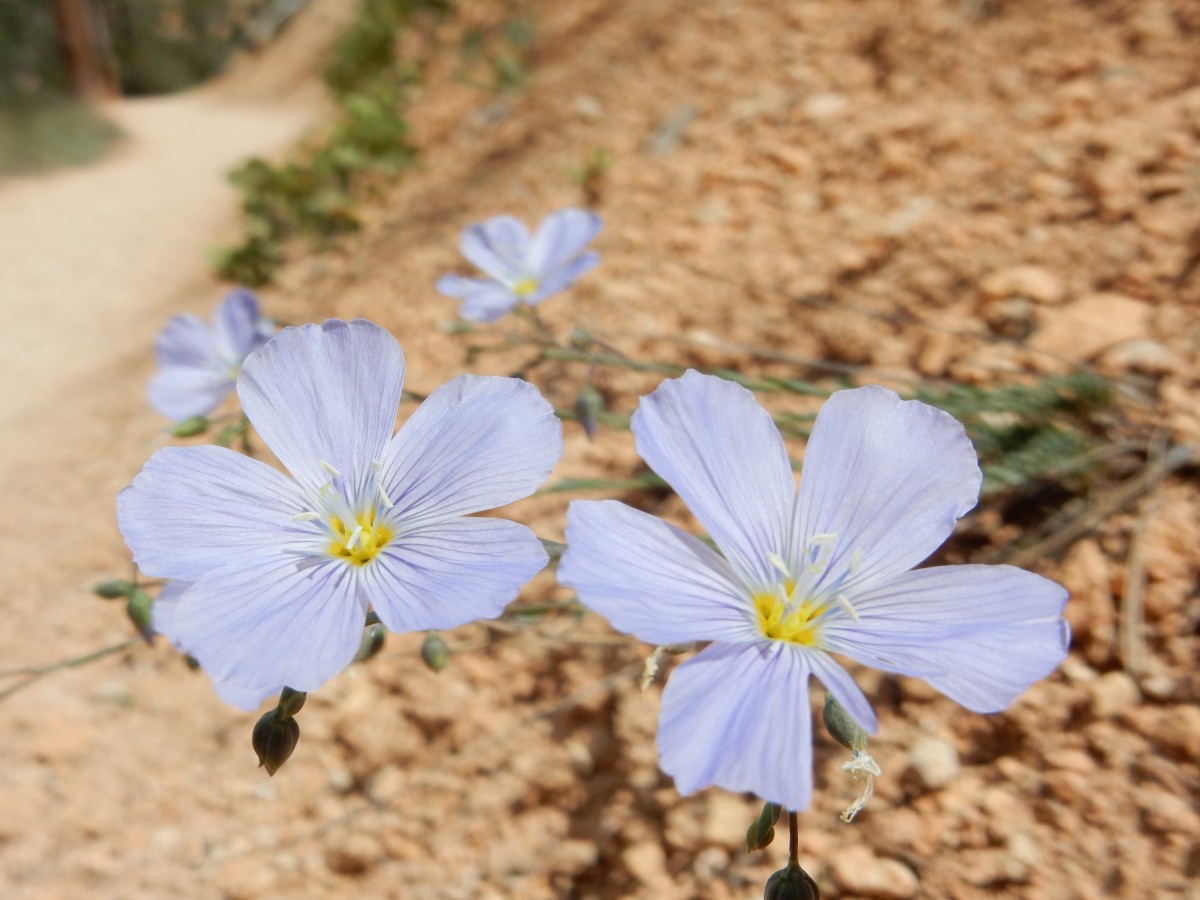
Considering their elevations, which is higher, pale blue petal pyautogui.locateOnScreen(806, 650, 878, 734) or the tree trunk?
pale blue petal pyautogui.locateOnScreen(806, 650, 878, 734)

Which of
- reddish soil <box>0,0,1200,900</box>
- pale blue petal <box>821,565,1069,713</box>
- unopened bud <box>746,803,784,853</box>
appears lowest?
reddish soil <box>0,0,1200,900</box>

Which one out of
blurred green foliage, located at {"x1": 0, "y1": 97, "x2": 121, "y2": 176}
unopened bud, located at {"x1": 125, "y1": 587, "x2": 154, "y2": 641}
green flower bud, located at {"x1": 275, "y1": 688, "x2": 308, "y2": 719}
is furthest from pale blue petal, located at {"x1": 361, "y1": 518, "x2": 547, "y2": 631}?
blurred green foliage, located at {"x1": 0, "y1": 97, "x2": 121, "y2": 176}

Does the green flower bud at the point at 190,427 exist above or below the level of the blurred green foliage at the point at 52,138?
above

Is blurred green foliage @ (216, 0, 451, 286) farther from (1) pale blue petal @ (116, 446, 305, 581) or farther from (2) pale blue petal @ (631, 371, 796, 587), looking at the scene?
(2) pale blue petal @ (631, 371, 796, 587)

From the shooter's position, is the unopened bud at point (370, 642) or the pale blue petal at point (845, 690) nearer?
the pale blue petal at point (845, 690)

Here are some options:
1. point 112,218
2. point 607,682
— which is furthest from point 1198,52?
point 112,218

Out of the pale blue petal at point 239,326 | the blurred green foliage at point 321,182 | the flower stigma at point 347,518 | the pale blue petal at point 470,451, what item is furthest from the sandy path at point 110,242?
the pale blue petal at point 470,451

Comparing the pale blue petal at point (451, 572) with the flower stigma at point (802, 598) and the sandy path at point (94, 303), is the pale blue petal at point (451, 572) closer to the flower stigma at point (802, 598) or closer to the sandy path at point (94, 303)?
the flower stigma at point (802, 598)
